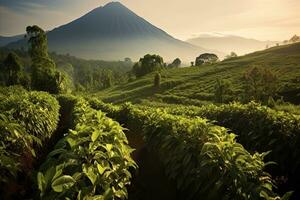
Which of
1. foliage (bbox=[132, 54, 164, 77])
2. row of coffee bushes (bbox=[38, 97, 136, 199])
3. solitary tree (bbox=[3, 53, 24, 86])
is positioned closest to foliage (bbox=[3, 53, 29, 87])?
solitary tree (bbox=[3, 53, 24, 86])

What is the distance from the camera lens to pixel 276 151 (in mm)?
9797

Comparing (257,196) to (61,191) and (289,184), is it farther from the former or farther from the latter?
(289,184)

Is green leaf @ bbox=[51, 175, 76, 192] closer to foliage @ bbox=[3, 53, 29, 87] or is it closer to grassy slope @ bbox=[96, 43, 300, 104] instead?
grassy slope @ bbox=[96, 43, 300, 104]

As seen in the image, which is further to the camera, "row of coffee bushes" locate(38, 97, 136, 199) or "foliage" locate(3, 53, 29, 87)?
"foliage" locate(3, 53, 29, 87)

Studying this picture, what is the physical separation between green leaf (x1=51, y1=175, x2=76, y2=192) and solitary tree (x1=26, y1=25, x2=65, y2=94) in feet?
202

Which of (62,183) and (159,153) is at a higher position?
(62,183)

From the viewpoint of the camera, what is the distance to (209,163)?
22.2 feet

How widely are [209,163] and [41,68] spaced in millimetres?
66647

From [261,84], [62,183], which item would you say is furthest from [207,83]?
[62,183]

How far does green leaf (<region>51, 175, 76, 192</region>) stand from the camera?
4.48 m

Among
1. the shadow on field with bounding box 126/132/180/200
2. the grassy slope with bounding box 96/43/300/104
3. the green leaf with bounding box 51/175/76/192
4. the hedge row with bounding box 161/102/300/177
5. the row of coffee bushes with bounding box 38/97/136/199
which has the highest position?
the green leaf with bounding box 51/175/76/192

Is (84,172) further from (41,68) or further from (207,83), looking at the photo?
(207,83)

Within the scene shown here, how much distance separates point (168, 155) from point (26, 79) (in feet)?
287

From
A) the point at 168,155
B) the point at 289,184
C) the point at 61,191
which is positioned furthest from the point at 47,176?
the point at 289,184
